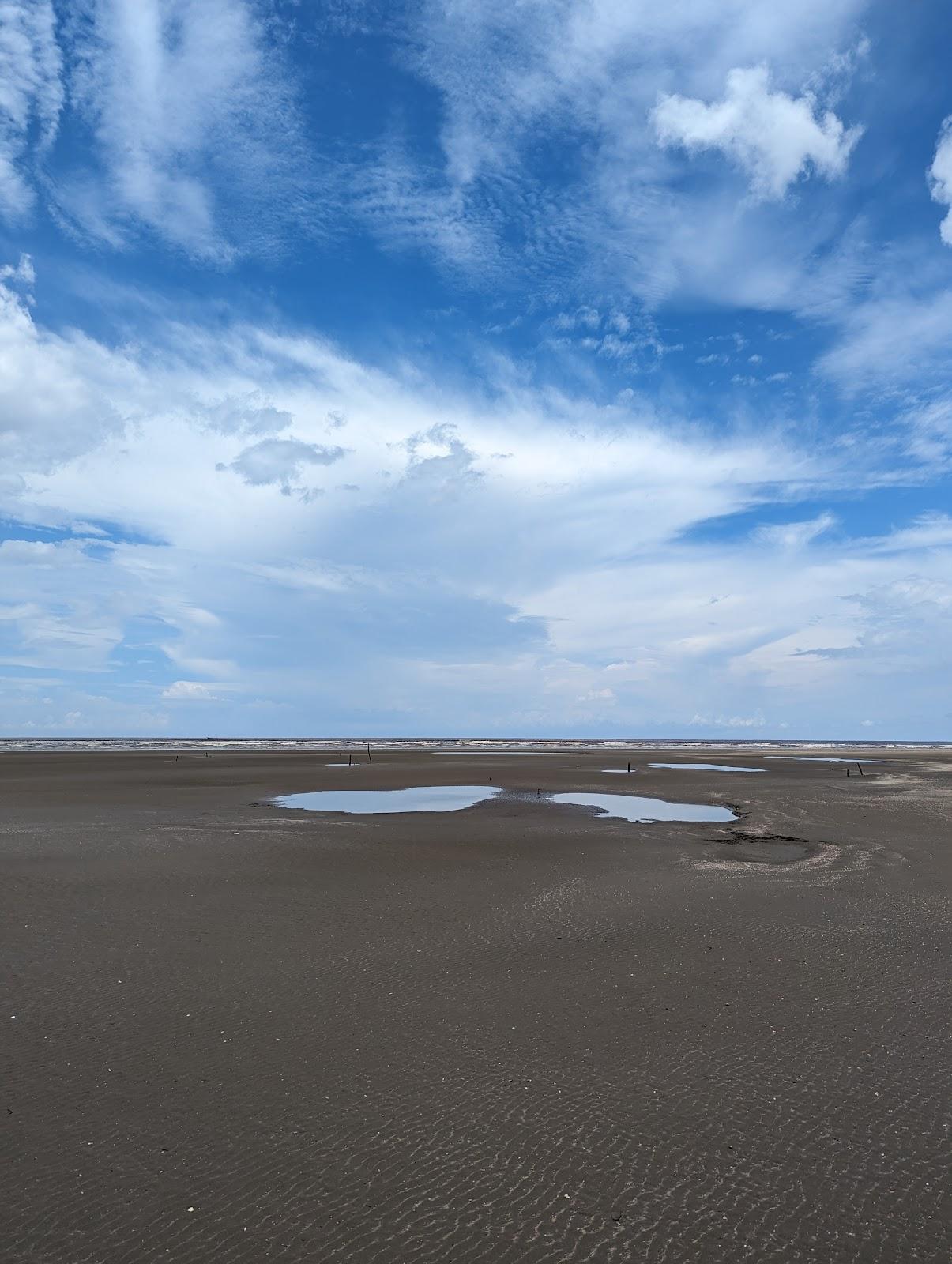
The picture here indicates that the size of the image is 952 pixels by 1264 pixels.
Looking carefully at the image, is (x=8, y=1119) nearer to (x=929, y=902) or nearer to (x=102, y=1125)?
(x=102, y=1125)

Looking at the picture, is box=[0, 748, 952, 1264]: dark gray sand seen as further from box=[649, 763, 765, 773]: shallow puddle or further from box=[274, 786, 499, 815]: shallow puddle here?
box=[649, 763, 765, 773]: shallow puddle

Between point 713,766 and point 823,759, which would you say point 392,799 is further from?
point 823,759

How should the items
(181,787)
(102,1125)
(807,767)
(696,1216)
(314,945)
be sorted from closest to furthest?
(696,1216)
(102,1125)
(314,945)
(181,787)
(807,767)

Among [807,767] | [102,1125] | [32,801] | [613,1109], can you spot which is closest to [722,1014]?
[613,1109]

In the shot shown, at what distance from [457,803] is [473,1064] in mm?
23489

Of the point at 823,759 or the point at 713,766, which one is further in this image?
the point at 823,759

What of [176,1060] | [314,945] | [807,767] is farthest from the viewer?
[807,767]

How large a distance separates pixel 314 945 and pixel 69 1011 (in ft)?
10.6

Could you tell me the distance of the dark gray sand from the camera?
185 inches

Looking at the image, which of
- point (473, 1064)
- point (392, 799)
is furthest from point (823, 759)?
point (473, 1064)

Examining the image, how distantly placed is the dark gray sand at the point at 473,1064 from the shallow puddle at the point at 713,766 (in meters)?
39.4

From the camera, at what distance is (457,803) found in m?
30.2

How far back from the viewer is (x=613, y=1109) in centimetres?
603

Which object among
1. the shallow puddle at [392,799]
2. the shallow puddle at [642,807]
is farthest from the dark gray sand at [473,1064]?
the shallow puddle at [392,799]
